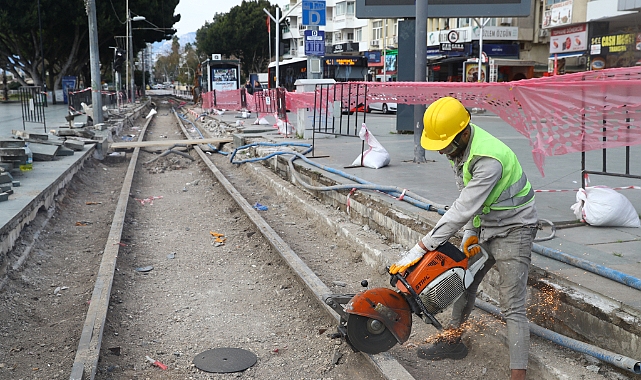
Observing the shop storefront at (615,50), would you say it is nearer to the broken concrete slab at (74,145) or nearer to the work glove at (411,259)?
the broken concrete slab at (74,145)

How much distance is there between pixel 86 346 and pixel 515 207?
10.3 feet

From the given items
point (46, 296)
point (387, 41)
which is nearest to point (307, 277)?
point (46, 296)

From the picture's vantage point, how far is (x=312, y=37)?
62.3ft

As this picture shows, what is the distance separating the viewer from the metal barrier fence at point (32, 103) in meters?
20.5

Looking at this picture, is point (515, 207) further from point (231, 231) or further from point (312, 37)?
point (312, 37)

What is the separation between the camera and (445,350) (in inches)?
178

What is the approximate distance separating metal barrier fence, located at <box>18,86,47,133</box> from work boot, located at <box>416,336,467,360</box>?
1822 cm

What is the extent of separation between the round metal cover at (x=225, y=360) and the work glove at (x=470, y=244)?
Answer: 6.03 ft

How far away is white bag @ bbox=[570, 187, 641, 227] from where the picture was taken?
578 cm

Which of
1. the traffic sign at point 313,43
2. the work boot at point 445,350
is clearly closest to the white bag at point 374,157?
the work boot at point 445,350

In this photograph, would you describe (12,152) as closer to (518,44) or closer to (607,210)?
(607,210)

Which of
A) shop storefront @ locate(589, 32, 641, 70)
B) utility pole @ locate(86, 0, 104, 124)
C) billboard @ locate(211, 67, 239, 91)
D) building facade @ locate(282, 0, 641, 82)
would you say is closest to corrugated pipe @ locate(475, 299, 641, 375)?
building facade @ locate(282, 0, 641, 82)

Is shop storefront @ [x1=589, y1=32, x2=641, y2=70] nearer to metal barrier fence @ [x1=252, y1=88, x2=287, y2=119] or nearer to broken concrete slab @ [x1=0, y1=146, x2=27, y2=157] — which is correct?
metal barrier fence @ [x1=252, y1=88, x2=287, y2=119]

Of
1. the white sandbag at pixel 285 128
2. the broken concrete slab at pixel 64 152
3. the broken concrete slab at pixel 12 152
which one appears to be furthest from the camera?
the white sandbag at pixel 285 128
